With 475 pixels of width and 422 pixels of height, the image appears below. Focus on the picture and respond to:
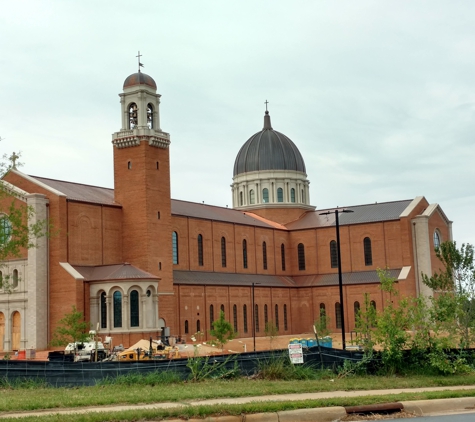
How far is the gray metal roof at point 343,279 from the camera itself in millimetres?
80019

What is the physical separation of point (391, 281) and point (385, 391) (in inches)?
296

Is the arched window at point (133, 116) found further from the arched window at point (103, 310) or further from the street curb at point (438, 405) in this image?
the street curb at point (438, 405)

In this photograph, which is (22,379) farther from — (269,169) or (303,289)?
(269,169)

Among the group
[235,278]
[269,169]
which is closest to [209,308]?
[235,278]

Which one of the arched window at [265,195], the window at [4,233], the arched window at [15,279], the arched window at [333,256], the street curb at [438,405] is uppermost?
the arched window at [265,195]

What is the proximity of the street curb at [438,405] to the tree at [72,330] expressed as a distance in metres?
35.3

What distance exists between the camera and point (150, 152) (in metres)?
62.7

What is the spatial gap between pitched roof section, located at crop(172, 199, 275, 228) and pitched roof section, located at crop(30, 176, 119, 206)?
27.0ft

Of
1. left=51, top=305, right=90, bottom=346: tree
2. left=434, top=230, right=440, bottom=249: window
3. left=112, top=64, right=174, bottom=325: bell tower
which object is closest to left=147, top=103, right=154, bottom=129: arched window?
left=112, top=64, right=174, bottom=325: bell tower

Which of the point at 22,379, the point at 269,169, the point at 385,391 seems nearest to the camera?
the point at 385,391

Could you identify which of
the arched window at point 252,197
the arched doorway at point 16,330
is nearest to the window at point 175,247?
the arched doorway at point 16,330

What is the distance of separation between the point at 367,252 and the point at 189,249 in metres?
21.9

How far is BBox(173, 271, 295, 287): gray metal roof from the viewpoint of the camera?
68.6 m

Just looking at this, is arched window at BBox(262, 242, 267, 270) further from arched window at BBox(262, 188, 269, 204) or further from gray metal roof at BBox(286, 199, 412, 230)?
arched window at BBox(262, 188, 269, 204)
